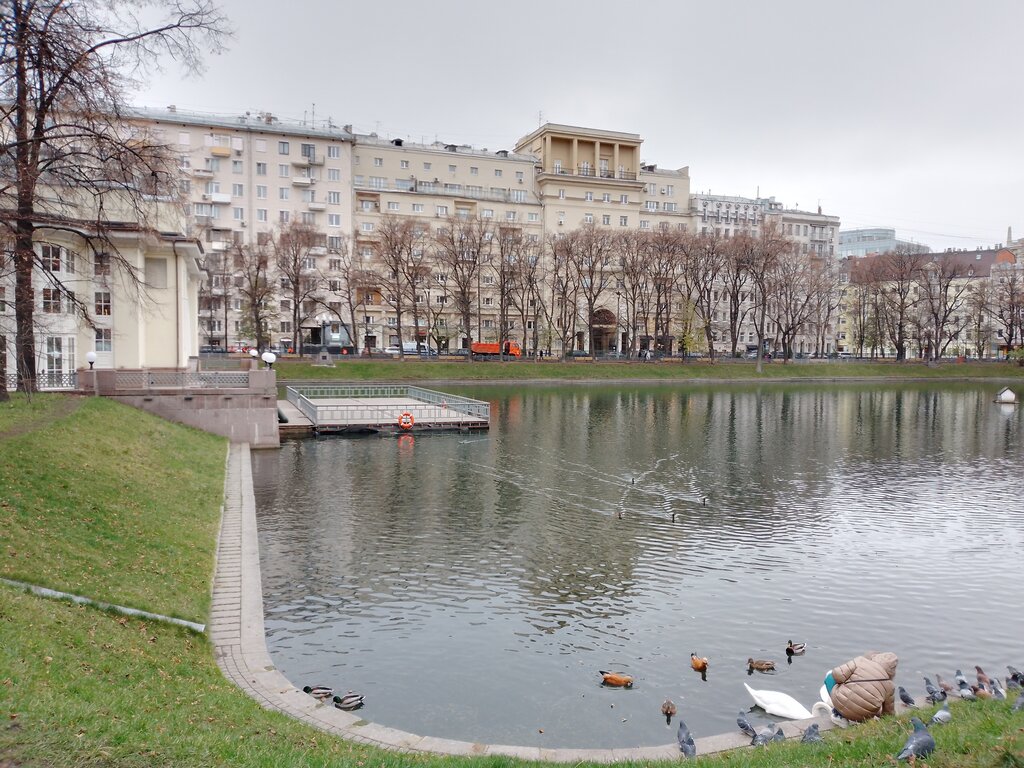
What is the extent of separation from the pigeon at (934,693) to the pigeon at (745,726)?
3210 mm

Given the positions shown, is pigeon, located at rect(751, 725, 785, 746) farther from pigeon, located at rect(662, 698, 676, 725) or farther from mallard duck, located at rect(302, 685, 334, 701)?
mallard duck, located at rect(302, 685, 334, 701)

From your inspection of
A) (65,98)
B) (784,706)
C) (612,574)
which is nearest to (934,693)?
(784,706)

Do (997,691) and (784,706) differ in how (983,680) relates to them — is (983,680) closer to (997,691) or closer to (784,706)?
(997,691)

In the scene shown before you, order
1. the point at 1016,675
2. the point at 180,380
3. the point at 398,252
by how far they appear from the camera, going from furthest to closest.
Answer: the point at 398,252 → the point at 180,380 → the point at 1016,675

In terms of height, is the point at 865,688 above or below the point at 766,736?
above

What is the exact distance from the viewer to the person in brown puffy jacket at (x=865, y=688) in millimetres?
11383

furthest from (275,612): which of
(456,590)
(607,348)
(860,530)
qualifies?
(607,348)

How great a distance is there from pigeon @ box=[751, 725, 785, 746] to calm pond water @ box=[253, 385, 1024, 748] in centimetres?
109

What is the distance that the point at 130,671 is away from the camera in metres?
10.0

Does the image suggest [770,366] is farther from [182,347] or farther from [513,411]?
[182,347]

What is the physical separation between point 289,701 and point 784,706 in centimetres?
760

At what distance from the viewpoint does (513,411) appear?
183 feet

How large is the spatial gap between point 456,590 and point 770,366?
89125 mm

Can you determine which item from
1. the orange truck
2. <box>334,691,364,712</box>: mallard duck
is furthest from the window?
the orange truck
